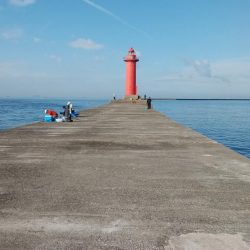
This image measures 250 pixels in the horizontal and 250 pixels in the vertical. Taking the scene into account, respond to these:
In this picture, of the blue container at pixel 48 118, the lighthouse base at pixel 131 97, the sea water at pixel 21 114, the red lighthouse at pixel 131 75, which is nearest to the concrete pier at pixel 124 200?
the blue container at pixel 48 118

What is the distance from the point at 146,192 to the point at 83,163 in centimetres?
261

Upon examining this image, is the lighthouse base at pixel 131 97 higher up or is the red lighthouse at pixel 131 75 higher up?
the red lighthouse at pixel 131 75

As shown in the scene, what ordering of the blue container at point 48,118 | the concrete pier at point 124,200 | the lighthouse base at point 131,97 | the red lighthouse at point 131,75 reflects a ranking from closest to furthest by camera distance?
the concrete pier at point 124,200 → the blue container at point 48,118 → the lighthouse base at point 131,97 → the red lighthouse at point 131,75

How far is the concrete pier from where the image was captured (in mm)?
3824

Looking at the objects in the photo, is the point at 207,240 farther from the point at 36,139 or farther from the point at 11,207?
the point at 36,139

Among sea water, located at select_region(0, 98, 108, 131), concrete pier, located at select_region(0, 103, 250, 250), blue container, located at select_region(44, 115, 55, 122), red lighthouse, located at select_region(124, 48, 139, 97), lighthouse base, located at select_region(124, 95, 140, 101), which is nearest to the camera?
concrete pier, located at select_region(0, 103, 250, 250)

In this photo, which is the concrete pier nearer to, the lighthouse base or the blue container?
the blue container

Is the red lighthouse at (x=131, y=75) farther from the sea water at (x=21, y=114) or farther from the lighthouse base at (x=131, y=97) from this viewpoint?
the sea water at (x=21, y=114)

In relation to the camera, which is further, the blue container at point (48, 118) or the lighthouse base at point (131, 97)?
the lighthouse base at point (131, 97)

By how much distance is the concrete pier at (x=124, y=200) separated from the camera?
12.5 feet

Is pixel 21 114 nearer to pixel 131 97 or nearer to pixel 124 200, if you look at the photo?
pixel 131 97

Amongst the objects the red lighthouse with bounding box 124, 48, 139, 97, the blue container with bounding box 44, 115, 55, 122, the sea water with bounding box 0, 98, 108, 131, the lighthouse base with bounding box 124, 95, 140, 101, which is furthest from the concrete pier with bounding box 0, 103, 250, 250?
the red lighthouse with bounding box 124, 48, 139, 97

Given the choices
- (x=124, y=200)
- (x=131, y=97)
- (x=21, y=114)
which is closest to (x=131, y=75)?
(x=131, y=97)

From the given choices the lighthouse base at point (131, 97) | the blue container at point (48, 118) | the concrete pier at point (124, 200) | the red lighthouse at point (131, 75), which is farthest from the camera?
the red lighthouse at point (131, 75)
